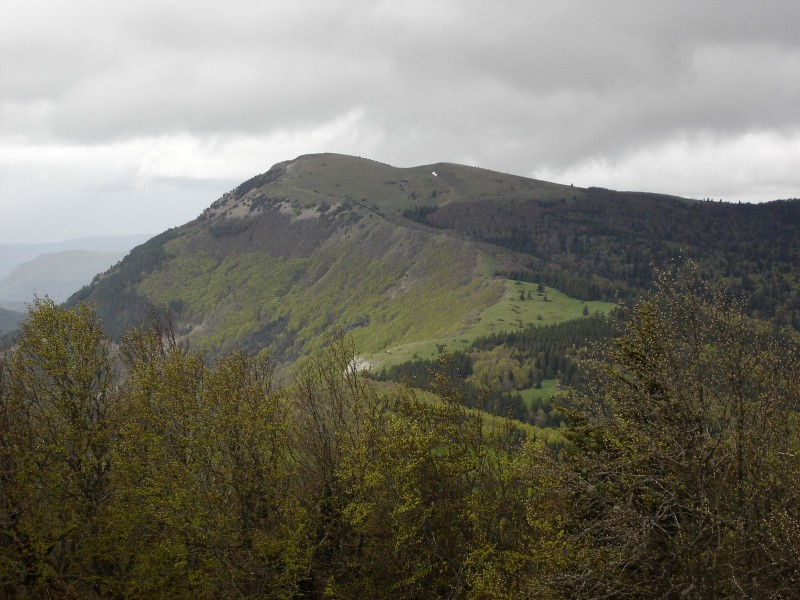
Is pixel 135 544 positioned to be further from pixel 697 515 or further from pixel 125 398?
pixel 697 515

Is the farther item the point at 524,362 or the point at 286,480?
the point at 524,362

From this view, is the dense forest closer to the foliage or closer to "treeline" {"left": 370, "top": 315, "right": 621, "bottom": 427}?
the foliage

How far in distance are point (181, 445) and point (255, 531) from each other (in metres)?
5.32

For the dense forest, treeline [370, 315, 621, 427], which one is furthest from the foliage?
treeline [370, 315, 621, 427]

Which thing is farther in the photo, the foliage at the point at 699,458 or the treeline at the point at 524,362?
the treeline at the point at 524,362

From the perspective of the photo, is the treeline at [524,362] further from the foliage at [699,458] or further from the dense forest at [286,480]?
the foliage at [699,458]

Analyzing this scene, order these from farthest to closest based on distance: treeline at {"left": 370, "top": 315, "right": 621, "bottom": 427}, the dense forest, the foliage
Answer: treeline at {"left": 370, "top": 315, "right": 621, "bottom": 427}
the dense forest
the foliage

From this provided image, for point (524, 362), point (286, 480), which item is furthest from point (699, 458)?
A: point (524, 362)

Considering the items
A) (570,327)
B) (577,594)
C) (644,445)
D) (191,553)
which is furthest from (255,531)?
(570,327)

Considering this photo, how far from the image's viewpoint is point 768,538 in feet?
58.0

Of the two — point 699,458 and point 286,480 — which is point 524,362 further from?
point 699,458

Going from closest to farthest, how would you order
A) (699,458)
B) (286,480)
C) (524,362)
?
(699,458) < (286,480) < (524,362)

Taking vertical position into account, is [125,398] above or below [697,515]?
above

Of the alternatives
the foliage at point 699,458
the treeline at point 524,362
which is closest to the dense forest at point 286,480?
the foliage at point 699,458
